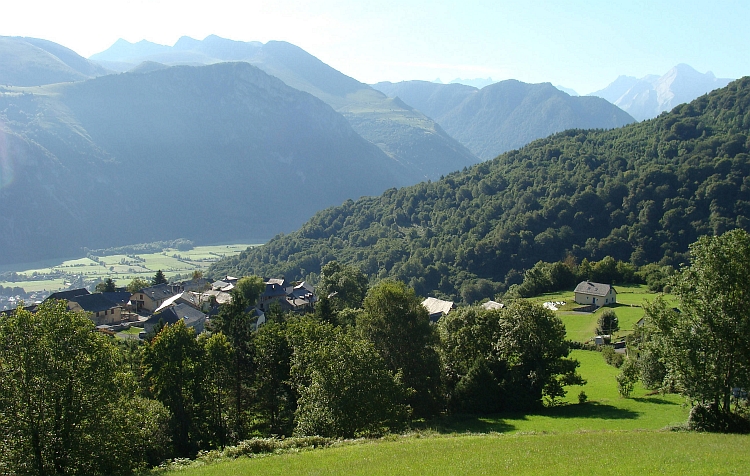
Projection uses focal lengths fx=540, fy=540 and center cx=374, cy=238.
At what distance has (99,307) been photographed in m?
56.1

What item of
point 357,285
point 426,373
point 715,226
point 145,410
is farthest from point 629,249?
point 145,410

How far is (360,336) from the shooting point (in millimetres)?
31656

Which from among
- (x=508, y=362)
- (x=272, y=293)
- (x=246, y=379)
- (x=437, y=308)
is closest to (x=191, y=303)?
(x=272, y=293)

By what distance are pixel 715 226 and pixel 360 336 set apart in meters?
88.4

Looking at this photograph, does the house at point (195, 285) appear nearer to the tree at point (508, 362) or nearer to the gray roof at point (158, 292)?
the gray roof at point (158, 292)

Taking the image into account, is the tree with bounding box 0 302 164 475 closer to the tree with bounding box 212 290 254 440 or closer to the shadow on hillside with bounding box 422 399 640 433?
the tree with bounding box 212 290 254 440

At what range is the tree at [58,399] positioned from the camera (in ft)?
54.2

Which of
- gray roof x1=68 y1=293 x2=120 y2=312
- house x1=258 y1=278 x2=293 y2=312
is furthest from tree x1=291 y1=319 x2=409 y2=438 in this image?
gray roof x1=68 y1=293 x2=120 y2=312

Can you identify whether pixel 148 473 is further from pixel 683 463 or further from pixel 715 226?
pixel 715 226

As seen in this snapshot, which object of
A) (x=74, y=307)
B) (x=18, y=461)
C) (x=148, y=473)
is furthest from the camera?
(x=74, y=307)

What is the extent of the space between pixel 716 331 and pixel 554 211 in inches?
3925

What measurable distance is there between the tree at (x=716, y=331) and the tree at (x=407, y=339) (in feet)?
41.7

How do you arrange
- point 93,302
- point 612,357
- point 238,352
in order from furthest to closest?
1. point 93,302
2. point 612,357
3. point 238,352

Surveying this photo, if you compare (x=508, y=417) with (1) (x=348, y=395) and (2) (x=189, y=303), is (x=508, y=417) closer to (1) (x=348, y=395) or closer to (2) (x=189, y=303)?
(1) (x=348, y=395)
